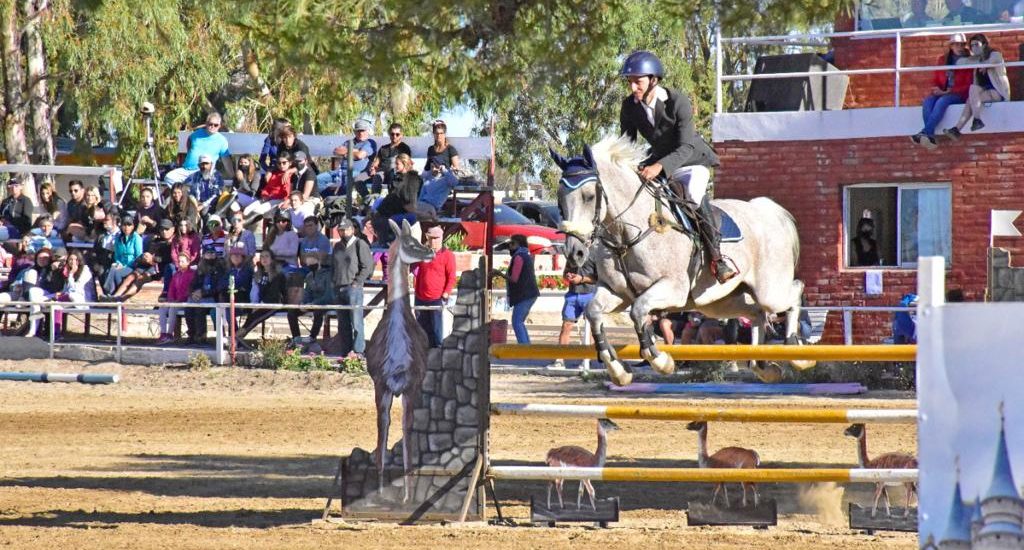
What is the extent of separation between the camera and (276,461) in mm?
11695

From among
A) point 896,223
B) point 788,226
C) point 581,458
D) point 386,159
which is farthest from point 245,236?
point 581,458

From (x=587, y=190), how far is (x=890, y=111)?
29.4ft

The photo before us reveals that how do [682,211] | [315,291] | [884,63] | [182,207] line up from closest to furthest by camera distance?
[682,211], [315,291], [884,63], [182,207]

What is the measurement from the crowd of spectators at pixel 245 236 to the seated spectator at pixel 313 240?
0.04 ft

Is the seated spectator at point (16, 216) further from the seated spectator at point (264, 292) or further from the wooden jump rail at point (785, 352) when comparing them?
the wooden jump rail at point (785, 352)

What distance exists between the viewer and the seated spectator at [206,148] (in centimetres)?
2150

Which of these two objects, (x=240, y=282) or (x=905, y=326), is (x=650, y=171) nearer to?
(x=905, y=326)

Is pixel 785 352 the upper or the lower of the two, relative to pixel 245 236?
lower

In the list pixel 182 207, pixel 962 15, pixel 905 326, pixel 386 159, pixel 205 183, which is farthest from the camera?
pixel 205 183

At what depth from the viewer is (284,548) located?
8117mm

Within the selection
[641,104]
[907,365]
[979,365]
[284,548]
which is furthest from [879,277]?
[979,365]

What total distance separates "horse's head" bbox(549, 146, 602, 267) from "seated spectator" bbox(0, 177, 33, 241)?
14307 mm

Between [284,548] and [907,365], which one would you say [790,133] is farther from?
[284,548]

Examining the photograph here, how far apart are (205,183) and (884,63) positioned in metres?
10.1
